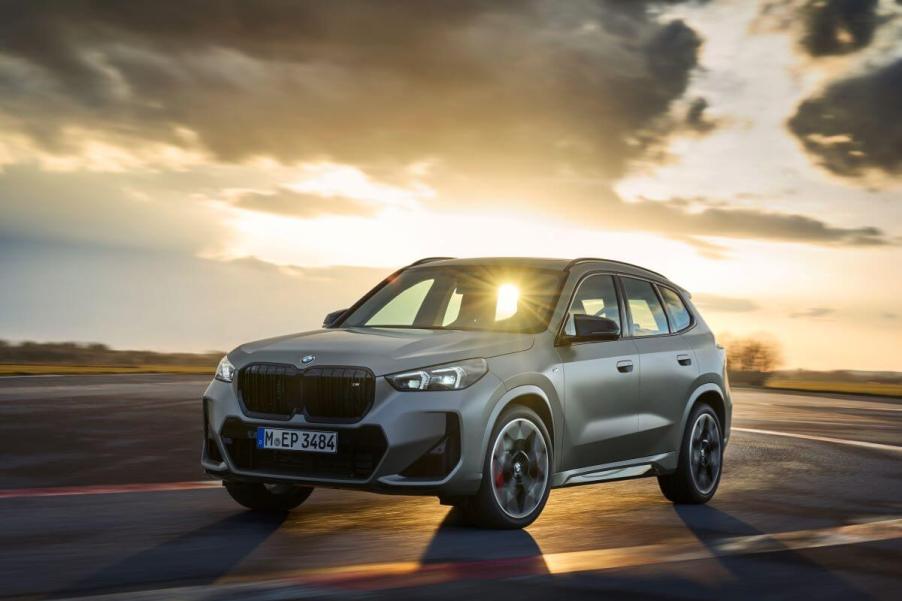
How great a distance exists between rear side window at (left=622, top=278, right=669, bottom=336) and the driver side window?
0.62 feet

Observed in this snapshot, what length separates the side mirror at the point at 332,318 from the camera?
9946 millimetres

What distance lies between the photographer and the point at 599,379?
9.34 meters

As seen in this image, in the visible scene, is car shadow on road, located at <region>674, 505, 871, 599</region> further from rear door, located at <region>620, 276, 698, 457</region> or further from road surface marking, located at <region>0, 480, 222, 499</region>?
road surface marking, located at <region>0, 480, 222, 499</region>

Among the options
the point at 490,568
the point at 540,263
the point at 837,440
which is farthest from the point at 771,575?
the point at 837,440

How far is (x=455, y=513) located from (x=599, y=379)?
1.40 metres

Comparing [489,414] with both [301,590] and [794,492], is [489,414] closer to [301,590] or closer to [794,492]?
[301,590]

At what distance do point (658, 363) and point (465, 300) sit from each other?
5.38 feet

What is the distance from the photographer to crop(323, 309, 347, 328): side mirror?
995 centimetres

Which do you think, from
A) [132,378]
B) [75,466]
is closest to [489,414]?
[75,466]

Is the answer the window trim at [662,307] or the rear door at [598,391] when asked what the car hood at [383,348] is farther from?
the window trim at [662,307]

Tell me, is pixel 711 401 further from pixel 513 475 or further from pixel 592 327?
pixel 513 475

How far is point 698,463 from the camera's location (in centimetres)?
1070

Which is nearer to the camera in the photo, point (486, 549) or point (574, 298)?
point (486, 549)

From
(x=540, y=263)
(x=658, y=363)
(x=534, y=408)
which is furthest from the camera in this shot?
(x=658, y=363)
